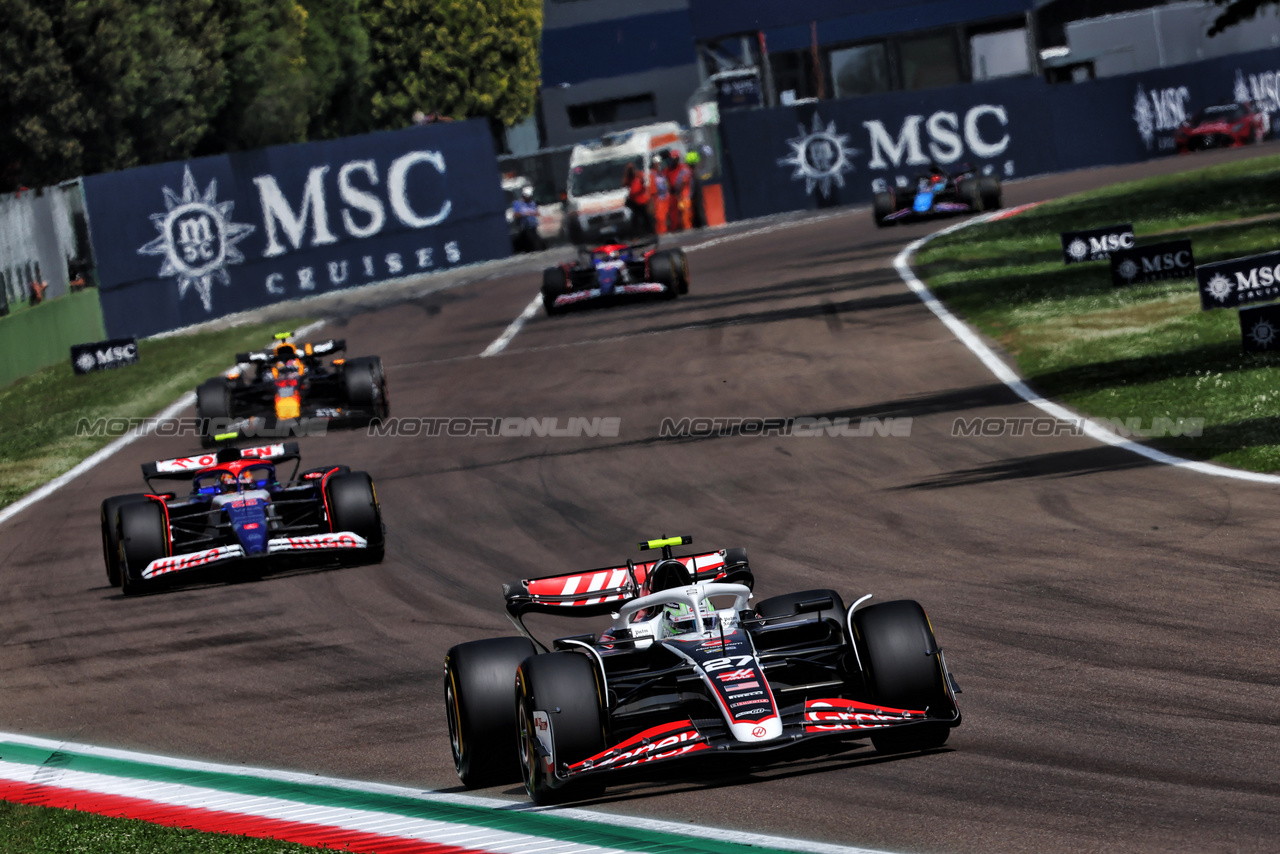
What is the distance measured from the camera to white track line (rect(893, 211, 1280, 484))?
14127 mm

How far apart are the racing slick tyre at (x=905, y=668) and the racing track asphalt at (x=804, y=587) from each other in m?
0.16

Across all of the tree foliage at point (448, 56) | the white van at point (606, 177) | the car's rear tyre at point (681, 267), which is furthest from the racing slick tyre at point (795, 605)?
the tree foliage at point (448, 56)

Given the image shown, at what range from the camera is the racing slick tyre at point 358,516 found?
1427 cm

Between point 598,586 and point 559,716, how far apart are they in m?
1.70

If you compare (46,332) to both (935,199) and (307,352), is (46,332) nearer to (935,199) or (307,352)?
(307,352)

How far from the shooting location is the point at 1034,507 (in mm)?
13562

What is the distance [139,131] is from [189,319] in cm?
1198

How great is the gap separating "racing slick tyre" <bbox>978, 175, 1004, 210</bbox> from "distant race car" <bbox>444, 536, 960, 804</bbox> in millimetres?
34082

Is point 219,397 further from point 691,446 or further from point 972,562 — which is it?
point 972,562

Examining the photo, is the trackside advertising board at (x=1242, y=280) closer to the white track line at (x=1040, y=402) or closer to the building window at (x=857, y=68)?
the white track line at (x=1040, y=402)

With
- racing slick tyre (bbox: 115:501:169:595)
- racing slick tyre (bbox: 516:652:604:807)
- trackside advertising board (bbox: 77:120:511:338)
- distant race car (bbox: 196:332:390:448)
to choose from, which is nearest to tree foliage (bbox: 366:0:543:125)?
trackside advertising board (bbox: 77:120:511:338)

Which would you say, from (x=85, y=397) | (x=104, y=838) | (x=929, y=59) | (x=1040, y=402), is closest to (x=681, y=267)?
(x=85, y=397)

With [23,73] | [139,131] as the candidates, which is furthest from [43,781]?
[139,131]

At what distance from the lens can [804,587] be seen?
458 inches
